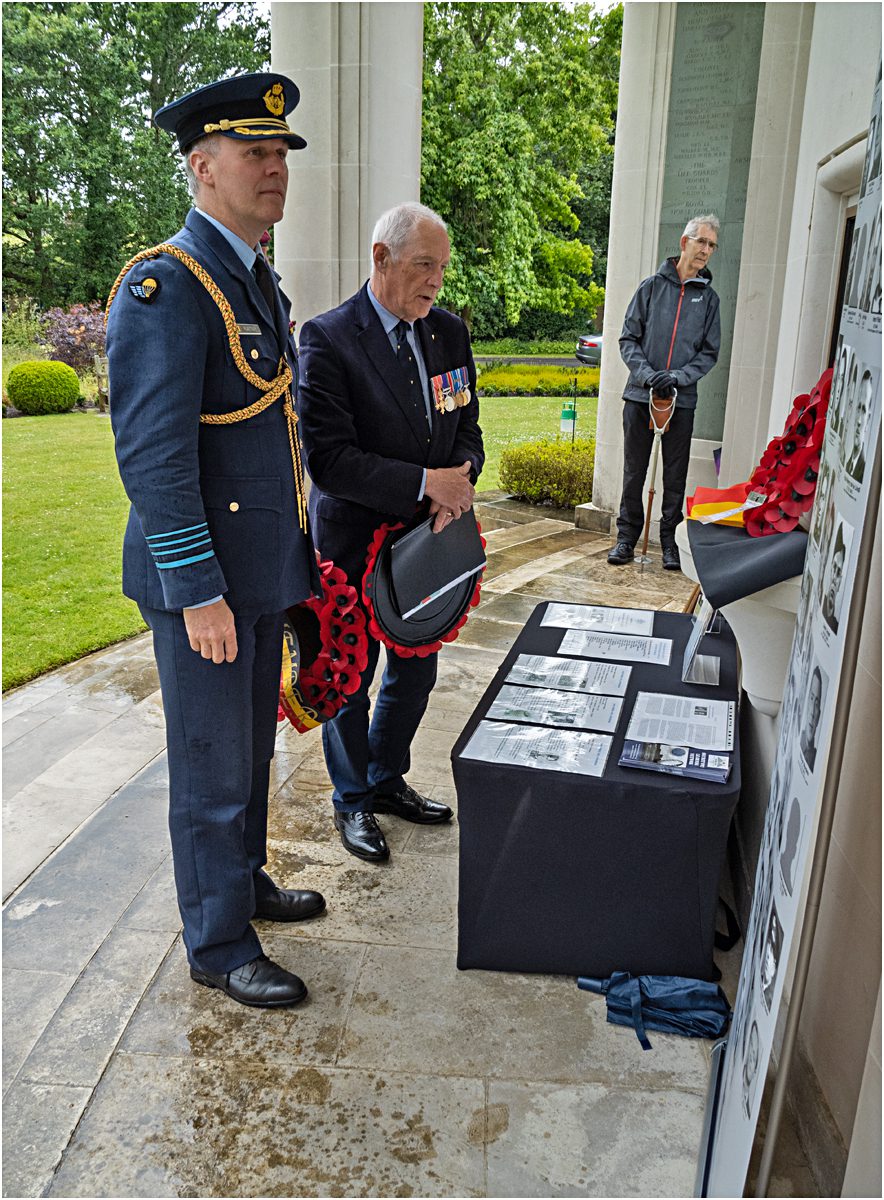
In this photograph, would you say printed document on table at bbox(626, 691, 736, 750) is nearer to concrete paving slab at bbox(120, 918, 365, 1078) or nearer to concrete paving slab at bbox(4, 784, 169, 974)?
concrete paving slab at bbox(120, 918, 365, 1078)

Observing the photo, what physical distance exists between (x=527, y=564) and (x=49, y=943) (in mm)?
4470

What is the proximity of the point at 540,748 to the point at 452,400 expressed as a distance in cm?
112

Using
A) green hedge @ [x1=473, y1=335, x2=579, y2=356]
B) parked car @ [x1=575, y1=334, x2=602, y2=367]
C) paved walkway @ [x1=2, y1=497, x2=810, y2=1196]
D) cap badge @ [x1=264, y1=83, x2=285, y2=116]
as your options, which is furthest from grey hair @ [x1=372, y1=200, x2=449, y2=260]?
green hedge @ [x1=473, y1=335, x2=579, y2=356]

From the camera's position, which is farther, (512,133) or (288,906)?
(512,133)

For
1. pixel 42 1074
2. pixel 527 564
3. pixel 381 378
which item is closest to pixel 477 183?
pixel 527 564

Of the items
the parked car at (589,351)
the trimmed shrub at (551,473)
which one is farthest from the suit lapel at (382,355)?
the parked car at (589,351)

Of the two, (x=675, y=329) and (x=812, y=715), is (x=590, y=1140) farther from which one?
(x=675, y=329)

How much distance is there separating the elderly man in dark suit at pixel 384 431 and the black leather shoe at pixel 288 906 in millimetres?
323

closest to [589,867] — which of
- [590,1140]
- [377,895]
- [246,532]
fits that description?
[590,1140]

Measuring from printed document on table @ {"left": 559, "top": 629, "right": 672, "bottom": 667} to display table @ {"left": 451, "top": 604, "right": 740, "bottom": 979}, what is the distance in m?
0.46

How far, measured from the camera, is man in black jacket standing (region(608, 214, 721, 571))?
625 centimetres

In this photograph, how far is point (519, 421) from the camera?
17000 millimetres

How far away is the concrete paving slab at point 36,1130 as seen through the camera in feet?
6.28

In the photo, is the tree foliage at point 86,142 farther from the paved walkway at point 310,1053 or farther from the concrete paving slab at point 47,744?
the paved walkway at point 310,1053
